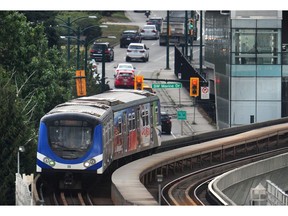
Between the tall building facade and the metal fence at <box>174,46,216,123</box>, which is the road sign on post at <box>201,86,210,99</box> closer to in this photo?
the tall building facade

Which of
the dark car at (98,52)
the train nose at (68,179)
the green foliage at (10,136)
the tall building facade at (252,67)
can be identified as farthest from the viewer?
the dark car at (98,52)

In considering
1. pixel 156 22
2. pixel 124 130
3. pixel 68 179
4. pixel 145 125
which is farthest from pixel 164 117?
pixel 156 22

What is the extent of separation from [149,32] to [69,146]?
83.6 metres

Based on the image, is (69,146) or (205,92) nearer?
(69,146)

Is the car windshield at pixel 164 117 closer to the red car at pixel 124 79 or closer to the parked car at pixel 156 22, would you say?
the red car at pixel 124 79

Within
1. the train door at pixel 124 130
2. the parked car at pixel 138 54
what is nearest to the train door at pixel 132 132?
the train door at pixel 124 130

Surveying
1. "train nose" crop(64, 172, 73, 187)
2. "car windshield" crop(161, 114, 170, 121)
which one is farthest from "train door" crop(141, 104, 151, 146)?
"car windshield" crop(161, 114, 170, 121)

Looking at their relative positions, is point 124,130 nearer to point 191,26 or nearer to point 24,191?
point 24,191

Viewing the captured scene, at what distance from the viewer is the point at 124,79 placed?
104 m

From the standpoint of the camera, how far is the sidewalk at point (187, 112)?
93.9 metres

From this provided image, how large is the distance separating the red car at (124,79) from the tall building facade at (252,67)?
1384cm

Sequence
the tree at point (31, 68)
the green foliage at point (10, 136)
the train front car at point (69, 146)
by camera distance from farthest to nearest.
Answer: the tree at point (31, 68), the green foliage at point (10, 136), the train front car at point (69, 146)

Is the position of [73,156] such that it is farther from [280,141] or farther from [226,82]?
[226,82]

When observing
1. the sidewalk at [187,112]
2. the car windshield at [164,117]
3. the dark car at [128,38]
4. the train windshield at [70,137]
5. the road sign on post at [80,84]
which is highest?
the train windshield at [70,137]
